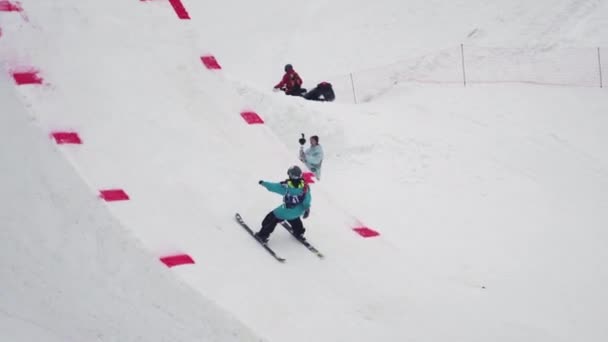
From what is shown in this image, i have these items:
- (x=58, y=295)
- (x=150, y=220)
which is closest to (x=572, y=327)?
(x=150, y=220)

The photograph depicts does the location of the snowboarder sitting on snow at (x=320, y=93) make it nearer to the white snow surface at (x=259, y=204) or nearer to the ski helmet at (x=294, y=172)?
the white snow surface at (x=259, y=204)

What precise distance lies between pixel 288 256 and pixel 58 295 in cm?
298

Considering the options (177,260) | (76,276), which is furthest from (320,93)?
(76,276)

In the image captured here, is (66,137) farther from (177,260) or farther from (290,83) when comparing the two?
(290,83)

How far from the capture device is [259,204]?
10047mm

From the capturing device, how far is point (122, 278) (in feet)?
25.5

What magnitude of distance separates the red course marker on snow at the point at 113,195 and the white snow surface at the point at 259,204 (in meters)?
0.13

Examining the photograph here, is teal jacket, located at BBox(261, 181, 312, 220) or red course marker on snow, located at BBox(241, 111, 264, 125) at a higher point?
red course marker on snow, located at BBox(241, 111, 264, 125)

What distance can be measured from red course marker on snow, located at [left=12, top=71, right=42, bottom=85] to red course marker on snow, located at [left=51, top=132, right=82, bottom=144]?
976mm

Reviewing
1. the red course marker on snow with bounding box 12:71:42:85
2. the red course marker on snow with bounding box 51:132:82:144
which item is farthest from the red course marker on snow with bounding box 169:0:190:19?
Answer: the red course marker on snow with bounding box 51:132:82:144

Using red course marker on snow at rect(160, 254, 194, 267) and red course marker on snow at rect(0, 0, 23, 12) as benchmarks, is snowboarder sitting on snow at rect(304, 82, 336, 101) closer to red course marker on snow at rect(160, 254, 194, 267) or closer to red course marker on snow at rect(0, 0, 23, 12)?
red course marker on snow at rect(0, 0, 23, 12)

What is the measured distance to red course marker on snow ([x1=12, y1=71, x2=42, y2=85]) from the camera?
930 centimetres

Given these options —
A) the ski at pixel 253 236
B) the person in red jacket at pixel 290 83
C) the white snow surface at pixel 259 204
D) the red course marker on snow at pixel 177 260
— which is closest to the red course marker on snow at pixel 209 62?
the white snow surface at pixel 259 204

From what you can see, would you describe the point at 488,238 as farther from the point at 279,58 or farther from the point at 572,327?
the point at 279,58
